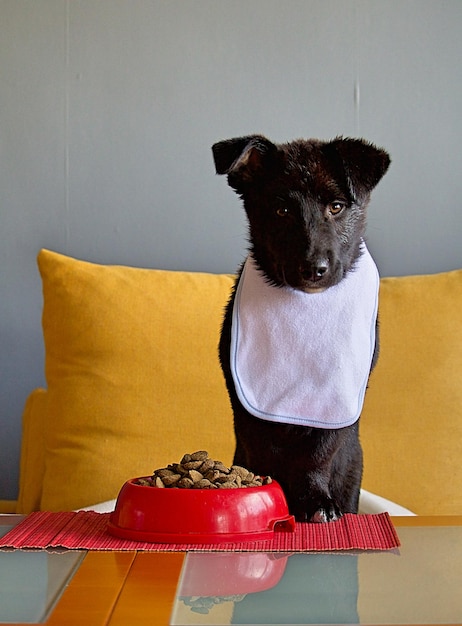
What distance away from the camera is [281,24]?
71.6 inches

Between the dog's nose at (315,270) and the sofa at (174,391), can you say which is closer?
the dog's nose at (315,270)

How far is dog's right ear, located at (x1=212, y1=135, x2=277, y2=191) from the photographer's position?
0.99 meters

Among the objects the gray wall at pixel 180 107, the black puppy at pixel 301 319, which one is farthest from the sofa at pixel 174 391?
the black puppy at pixel 301 319

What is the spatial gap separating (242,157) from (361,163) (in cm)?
14

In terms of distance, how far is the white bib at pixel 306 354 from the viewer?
3.27ft

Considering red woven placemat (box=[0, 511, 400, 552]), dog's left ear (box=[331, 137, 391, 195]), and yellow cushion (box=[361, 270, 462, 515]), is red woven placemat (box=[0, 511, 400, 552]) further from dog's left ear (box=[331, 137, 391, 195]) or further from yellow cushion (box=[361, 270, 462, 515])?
yellow cushion (box=[361, 270, 462, 515])

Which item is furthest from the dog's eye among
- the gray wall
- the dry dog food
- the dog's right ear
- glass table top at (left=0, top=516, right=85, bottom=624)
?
the gray wall

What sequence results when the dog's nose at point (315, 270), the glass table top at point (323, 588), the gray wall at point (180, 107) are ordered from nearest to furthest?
the glass table top at point (323, 588) → the dog's nose at point (315, 270) → the gray wall at point (180, 107)

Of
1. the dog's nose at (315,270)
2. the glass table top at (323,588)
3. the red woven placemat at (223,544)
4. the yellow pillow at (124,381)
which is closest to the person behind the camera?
the glass table top at (323,588)

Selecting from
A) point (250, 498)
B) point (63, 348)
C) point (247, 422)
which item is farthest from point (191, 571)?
point (63, 348)

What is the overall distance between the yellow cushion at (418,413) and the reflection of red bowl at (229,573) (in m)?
0.72

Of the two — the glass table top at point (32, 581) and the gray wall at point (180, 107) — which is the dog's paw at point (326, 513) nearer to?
the glass table top at point (32, 581)

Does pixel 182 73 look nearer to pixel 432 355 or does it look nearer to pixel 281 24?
pixel 281 24

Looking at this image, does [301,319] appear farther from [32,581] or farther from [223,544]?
[32,581]
